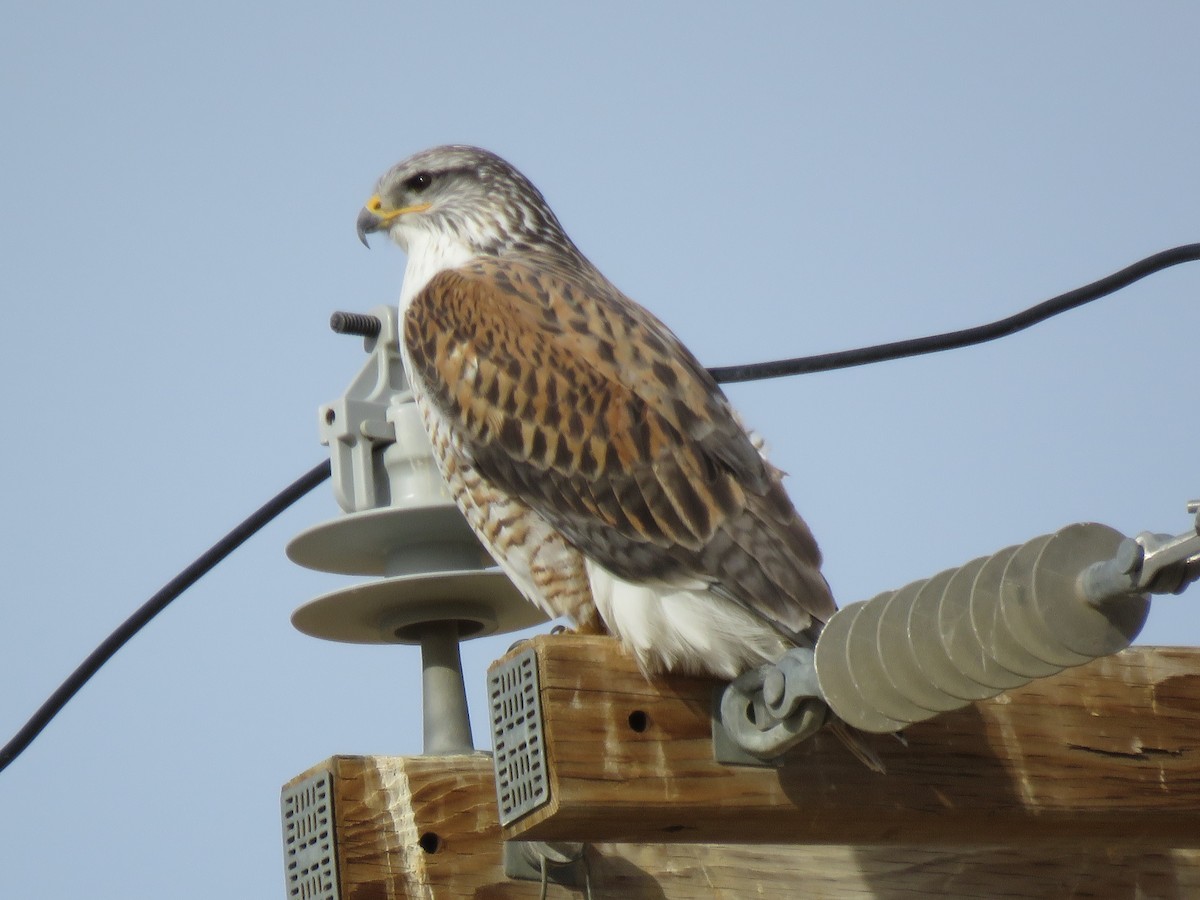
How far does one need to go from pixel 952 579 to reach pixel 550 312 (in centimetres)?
175

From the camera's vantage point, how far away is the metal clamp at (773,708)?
252cm

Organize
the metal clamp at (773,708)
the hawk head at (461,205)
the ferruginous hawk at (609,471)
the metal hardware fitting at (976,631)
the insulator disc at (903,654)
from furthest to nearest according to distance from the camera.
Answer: the hawk head at (461,205)
the ferruginous hawk at (609,471)
the metal clamp at (773,708)
the insulator disc at (903,654)
the metal hardware fitting at (976,631)

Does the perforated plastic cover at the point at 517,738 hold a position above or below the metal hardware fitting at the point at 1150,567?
above

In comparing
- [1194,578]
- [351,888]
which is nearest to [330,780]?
[351,888]

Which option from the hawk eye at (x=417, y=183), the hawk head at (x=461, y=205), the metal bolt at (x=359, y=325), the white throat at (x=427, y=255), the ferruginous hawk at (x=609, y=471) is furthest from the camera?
the hawk eye at (x=417, y=183)

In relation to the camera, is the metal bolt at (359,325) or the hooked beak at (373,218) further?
the hooked beak at (373,218)

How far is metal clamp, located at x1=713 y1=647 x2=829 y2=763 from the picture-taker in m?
2.52

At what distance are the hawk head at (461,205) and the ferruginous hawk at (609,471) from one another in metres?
0.51

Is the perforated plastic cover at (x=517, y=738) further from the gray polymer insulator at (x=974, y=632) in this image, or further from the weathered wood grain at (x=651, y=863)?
the gray polymer insulator at (x=974, y=632)

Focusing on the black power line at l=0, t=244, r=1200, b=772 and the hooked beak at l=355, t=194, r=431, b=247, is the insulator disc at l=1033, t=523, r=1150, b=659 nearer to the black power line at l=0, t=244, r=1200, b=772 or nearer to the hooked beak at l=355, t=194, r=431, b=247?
the black power line at l=0, t=244, r=1200, b=772

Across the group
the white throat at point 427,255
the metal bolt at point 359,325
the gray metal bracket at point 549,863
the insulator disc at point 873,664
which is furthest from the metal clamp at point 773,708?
the white throat at point 427,255

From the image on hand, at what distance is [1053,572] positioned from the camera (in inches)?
80.1

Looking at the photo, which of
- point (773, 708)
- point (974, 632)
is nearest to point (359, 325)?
point (773, 708)

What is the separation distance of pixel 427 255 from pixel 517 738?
2.25 m
